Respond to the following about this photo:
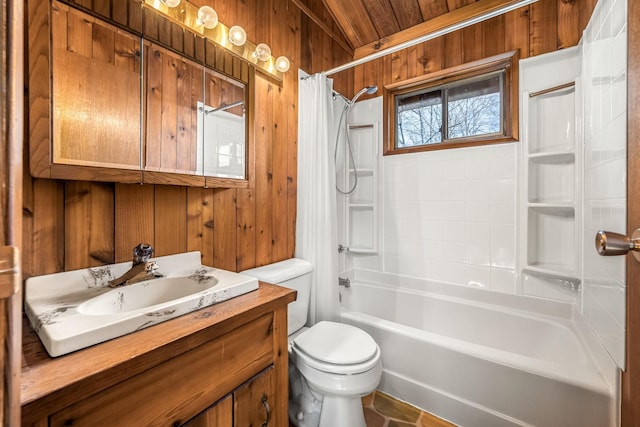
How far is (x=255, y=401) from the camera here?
2.99 feet

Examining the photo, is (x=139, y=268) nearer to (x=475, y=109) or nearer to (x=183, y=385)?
(x=183, y=385)

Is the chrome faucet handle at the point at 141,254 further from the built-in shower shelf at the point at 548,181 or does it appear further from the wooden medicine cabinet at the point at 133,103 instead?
the built-in shower shelf at the point at 548,181

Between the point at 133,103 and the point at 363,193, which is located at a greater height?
the point at 133,103

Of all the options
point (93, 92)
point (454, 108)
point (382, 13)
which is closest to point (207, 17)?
point (93, 92)

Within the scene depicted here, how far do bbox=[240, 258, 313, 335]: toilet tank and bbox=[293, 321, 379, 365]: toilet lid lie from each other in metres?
0.13

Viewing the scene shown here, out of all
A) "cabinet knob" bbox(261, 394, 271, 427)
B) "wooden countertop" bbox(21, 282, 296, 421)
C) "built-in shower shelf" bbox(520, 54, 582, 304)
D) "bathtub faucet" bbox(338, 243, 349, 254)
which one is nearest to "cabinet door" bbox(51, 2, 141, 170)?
"wooden countertop" bbox(21, 282, 296, 421)

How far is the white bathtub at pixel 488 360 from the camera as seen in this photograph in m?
1.16

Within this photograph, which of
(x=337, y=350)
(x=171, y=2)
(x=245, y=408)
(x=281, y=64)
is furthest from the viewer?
(x=281, y=64)

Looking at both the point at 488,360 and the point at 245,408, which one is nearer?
the point at 245,408

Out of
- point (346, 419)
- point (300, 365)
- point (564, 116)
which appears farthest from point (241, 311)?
point (564, 116)

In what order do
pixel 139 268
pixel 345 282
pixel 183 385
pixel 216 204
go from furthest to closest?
pixel 345 282 < pixel 216 204 < pixel 139 268 < pixel 183 385


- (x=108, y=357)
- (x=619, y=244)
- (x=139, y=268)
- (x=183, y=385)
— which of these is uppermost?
(x=619, y=244)

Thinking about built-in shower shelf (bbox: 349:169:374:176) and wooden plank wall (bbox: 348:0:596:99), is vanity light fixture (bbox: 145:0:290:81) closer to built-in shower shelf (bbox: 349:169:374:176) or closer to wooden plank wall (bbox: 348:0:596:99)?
wooden plank wall (bbox: 348:0:596:99)

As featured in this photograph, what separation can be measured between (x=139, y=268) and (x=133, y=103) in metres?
0.61
